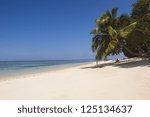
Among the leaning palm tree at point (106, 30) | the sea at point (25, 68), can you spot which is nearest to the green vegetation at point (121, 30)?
the leaning palm tree at point (106, 30)

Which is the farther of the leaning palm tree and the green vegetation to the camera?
the leaning palm tree

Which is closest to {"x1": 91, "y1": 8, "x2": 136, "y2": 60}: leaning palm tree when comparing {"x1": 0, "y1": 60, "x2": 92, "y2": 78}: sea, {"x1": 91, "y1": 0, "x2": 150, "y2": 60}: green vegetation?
{"x1": 91, "y1": 0, "x2": 150, "y2": 60}: green vegetation

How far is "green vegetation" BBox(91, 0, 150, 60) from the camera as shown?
19.3 metres

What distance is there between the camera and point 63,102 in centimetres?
622

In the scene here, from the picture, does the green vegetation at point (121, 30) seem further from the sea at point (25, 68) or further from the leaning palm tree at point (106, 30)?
the sea at point (25, 68)

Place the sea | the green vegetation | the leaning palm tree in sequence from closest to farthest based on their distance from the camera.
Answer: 1. the green vegetation
2. the leaning palm tree
3. the sea

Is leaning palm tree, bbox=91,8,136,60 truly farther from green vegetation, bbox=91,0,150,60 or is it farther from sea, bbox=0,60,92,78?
sea, bbox=0,60,92,78

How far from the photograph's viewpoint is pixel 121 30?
64.3 feet

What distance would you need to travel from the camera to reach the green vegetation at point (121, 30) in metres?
19.3

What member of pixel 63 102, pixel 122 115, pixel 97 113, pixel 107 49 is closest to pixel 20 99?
pixel 63 102

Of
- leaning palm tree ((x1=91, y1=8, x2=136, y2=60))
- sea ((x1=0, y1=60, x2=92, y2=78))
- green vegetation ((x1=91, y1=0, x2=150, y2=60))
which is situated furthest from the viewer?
sea ((x1=0, y1=60, x2=92, y2=78))

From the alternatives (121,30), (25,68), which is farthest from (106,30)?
(25,68)

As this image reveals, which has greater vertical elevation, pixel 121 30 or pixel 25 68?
pixel 121 30

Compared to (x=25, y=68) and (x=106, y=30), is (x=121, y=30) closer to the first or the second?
(x=106, y=30)
